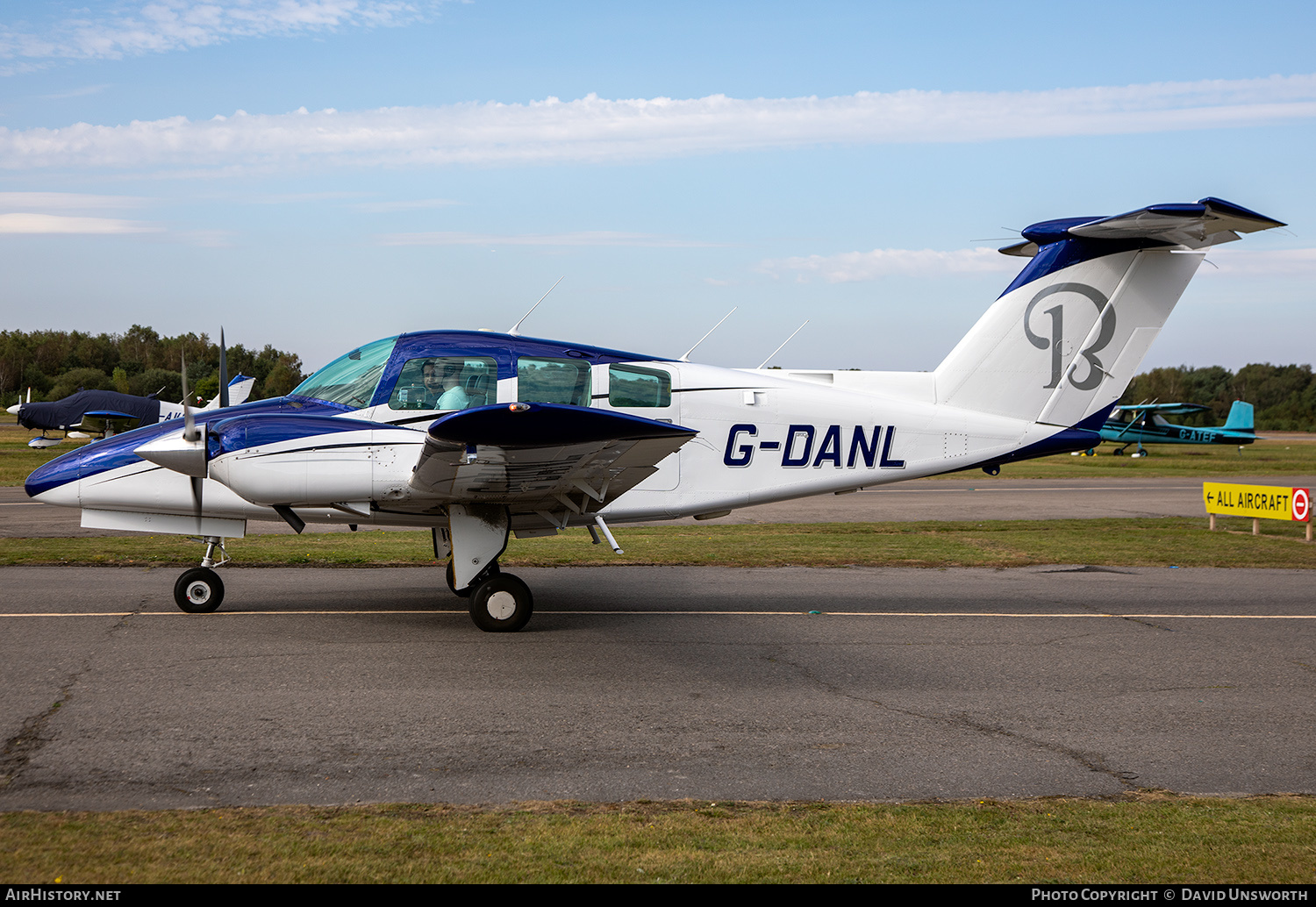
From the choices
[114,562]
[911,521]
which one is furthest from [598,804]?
[911,521]

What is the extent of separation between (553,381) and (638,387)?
93 centimetres

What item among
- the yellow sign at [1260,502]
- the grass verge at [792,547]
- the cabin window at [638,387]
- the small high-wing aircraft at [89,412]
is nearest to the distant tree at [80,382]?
the small high-wing aircraft at [89,412]

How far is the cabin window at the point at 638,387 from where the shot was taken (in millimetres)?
9688

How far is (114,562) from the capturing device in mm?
12766

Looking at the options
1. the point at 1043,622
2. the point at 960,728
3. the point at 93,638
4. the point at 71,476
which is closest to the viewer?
the point at 960,728

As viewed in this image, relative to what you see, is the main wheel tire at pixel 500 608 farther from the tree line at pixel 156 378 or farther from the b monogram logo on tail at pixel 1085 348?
the tree line at pixel 156 378

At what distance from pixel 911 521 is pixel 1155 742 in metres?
13.7

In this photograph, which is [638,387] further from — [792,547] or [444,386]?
[792,547]

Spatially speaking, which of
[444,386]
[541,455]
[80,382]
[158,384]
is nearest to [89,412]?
[158,384]

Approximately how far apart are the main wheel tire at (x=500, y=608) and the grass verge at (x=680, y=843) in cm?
423

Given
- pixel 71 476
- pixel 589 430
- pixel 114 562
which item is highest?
pixel 589 430

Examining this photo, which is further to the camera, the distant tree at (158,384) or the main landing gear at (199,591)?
the distant tree at (158,384)

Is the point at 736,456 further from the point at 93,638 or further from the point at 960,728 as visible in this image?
the point at 93,638

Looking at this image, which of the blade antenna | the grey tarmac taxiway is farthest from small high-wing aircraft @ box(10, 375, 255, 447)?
the blade antenna
